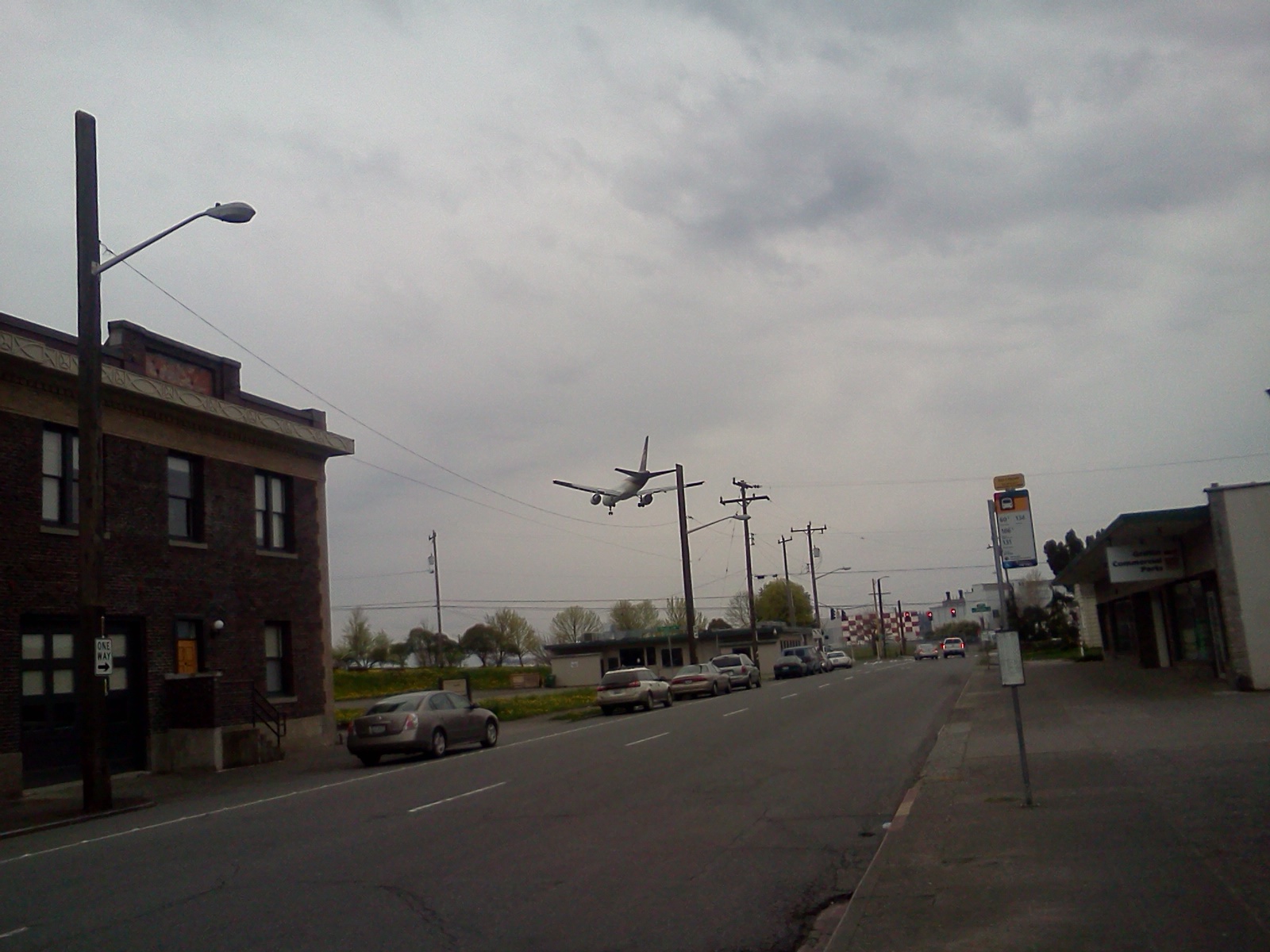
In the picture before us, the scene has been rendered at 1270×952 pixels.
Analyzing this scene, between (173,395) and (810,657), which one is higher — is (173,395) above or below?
above

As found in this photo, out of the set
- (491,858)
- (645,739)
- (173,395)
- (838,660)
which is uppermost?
(173,395)

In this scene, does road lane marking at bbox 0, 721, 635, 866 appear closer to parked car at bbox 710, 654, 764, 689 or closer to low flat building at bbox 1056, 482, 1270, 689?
low flat building at bbox 1056, 482, 1270, 689

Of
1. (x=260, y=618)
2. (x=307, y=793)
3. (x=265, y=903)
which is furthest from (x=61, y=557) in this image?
(x=265, y=903)

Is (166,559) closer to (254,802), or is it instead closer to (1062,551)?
(254,802)

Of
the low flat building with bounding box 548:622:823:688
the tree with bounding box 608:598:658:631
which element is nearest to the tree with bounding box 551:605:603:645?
the tree with bounding box 608:598:658:631

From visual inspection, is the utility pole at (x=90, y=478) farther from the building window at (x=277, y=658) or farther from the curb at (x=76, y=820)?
the building window at (x=277, y=658)

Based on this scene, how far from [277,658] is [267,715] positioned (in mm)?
2065

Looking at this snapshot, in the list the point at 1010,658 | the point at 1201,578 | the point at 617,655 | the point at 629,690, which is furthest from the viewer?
the point at 617,655

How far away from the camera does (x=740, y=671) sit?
48.4 metres

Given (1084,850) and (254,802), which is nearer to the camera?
(1084,850)

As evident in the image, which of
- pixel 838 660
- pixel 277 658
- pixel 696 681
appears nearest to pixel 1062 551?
pixel 838 660

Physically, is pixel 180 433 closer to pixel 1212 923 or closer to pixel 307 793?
pixel 307 793

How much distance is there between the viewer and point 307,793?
56.7 feet

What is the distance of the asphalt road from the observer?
7871mm
